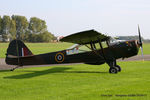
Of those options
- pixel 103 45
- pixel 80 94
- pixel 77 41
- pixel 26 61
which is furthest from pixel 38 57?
pixel 80 94

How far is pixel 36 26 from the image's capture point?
133000 mm

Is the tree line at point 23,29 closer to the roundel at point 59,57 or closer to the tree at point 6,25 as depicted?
the tree at point 6,25

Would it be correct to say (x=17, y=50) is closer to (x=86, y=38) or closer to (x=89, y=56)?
Result: (x=89, y=56)

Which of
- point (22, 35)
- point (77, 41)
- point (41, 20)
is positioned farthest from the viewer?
point (41, 20)

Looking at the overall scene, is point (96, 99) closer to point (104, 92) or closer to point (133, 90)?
point (104, 92)

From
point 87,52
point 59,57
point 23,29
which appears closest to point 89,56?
point 87,52

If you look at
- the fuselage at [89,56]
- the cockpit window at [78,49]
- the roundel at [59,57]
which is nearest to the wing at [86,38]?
the cockpit window at [78,49]

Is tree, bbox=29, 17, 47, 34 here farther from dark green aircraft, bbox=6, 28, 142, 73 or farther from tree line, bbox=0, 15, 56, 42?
dark green aircraft, bbox=6, 28, 142, 73

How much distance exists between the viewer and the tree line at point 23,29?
121250 millimetres

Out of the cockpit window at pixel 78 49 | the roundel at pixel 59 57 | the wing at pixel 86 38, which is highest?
the wing at pixel 86 38

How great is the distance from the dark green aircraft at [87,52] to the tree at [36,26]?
118033 mm

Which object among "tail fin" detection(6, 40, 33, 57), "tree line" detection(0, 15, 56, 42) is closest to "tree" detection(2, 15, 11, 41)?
"tree line" detection(0, 15, 56, 42)

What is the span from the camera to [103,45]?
12.8m

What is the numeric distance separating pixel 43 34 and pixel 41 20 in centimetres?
1147
